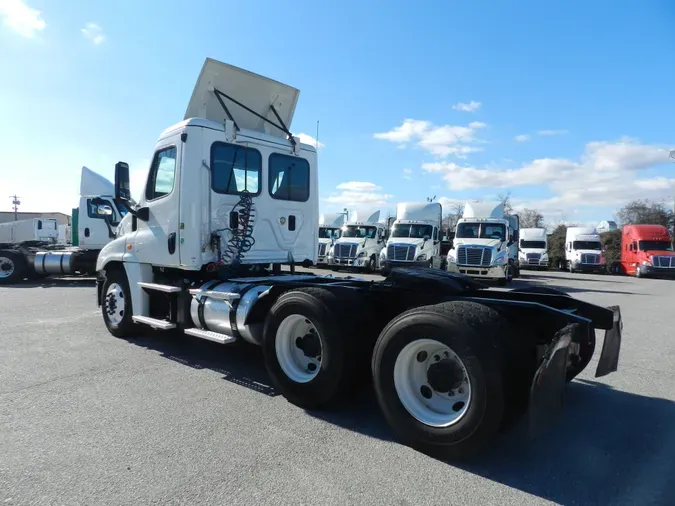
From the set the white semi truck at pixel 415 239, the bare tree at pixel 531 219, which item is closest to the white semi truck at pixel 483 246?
the white semi truck at pixel 415 239

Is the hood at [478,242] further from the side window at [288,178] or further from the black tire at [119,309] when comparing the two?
the black tire at [119,309]

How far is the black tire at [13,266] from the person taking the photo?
656 inches

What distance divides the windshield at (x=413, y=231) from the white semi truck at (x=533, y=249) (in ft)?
42.1

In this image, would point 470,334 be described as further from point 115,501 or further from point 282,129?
point 282,129

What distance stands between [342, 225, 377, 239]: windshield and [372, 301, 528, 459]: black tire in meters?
20.8

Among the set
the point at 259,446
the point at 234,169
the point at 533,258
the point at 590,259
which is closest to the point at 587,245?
the point at 590,259

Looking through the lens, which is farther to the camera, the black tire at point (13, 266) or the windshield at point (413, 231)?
the windshield at point (413, 231)

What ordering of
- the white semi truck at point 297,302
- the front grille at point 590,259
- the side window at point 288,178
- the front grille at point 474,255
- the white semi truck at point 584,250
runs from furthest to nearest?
1. the white semi truck at point 584,250
2. the front grille at point 590,259
3. the front grille at point 474,255
4. the side window at point 288,178
5. the white semi truck at point 297,302

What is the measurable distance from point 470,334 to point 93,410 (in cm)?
351

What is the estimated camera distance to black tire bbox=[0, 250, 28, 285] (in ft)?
54.6

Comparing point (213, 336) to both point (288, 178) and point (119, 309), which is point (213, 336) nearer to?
point (119, 309)

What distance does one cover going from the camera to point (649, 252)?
28.0 meters

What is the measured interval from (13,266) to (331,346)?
17096 millimetres

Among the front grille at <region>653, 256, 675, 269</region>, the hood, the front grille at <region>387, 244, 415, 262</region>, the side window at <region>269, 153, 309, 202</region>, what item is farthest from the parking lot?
the front grille at <region>653, 256, 675, 269</region>
